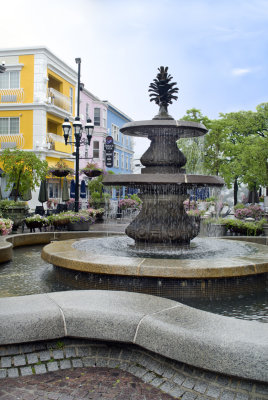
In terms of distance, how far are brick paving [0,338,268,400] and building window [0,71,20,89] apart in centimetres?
3016

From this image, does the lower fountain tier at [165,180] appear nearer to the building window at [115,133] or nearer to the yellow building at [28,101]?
the yellow building at [28,101]

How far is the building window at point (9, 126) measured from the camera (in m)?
31.2

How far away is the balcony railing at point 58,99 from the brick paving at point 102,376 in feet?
96.6

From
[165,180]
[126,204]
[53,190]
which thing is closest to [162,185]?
[165,180]

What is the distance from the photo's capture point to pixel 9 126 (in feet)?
103

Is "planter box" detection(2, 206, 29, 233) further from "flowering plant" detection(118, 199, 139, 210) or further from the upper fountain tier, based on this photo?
"flowering plant" detection(118, 199, 139, 210)

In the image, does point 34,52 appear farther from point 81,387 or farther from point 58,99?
point 81,387

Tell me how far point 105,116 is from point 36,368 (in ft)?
149

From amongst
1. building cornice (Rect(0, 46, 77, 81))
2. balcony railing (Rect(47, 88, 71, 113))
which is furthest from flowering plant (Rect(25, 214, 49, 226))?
building cornice (Rect(0, 46, 77, 81))

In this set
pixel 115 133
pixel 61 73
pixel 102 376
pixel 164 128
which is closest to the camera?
pixel 102 376

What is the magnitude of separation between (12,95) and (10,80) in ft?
4.08

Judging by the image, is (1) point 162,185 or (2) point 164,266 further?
(1) point 162,185

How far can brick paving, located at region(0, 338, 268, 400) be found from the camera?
10.5ft

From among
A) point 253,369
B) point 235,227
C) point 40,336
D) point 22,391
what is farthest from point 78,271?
point 235,227
